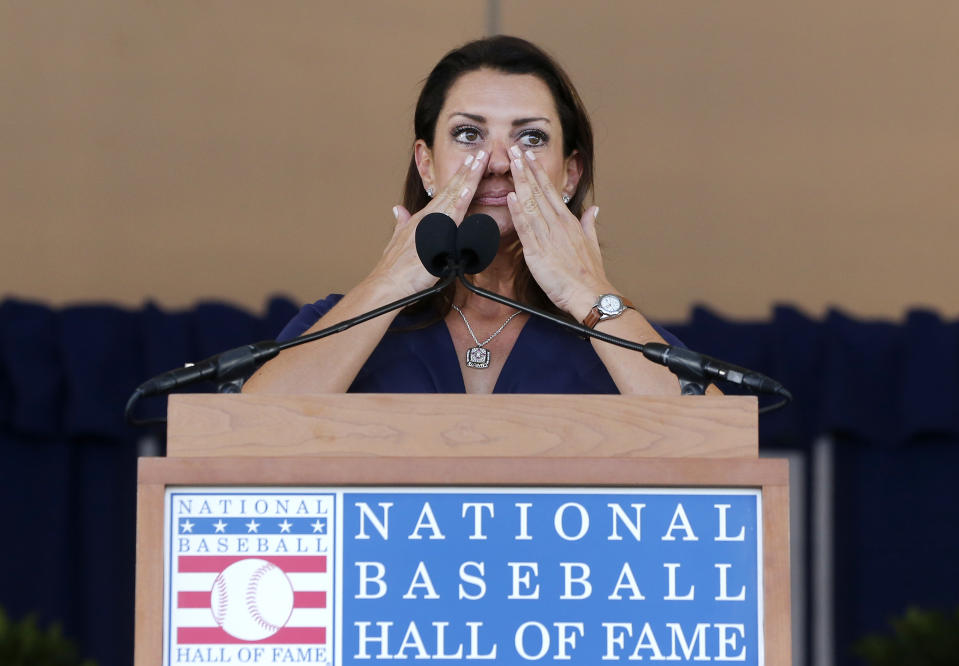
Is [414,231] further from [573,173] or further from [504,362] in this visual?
[573,173]

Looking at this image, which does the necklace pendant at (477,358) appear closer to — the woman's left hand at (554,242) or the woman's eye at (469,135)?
the woman's left hand at (554,242)

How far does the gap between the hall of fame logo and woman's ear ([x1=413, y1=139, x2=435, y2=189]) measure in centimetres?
86

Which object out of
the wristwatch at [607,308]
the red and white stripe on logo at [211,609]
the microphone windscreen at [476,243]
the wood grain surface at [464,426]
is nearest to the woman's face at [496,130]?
the wristwatch at [607,308]

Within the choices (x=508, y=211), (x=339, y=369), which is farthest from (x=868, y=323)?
(x=339, y=369)

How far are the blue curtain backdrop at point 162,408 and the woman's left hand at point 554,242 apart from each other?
1750 millimetres

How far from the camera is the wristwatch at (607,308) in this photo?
4.74ft

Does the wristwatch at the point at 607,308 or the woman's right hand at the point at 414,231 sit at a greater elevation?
the woman's right hand at the point at 414,231

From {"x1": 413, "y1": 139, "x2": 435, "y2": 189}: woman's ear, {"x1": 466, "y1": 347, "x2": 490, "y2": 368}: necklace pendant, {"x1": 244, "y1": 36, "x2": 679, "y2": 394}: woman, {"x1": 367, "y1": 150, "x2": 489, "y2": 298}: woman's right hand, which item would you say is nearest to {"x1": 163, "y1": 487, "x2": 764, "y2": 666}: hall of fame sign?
{"x1": 244, "y1": 36, "x2": 679, "y2": 394}: woman

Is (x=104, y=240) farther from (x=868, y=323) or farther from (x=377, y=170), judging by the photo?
(x=868, y=323)

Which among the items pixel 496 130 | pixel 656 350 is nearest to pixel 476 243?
pixel 656 350

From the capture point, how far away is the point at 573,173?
1.87m

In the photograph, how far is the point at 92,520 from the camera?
10.7ft

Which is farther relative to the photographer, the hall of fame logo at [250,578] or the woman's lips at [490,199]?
the woman's lips at [490,199]

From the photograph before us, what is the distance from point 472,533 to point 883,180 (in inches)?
111
